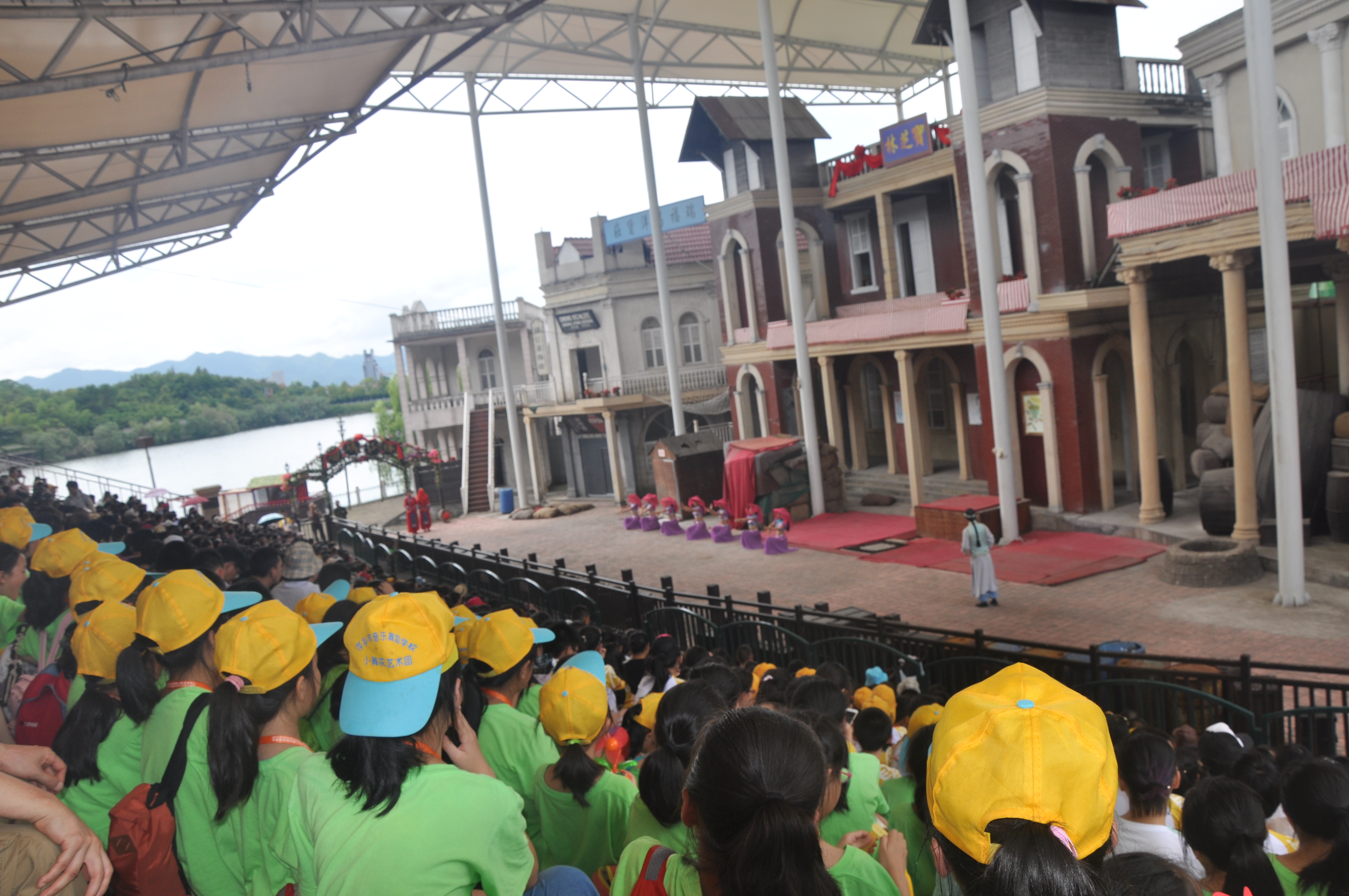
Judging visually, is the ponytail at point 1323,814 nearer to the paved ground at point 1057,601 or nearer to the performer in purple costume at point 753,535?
the paved ground at point 1057,601

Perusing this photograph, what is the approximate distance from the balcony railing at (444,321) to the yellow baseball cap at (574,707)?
36725 mm

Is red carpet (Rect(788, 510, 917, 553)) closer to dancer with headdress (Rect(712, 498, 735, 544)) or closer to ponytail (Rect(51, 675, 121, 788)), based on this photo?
dancer with headdress (Rect(712, 498, 735, 544))

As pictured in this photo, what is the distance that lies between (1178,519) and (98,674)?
16922 mm

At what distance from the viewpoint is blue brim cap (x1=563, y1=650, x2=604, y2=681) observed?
4.03 metres

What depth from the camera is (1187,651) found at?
35.4 feet

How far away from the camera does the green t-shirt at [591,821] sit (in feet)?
11.4

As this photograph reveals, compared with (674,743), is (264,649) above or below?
above

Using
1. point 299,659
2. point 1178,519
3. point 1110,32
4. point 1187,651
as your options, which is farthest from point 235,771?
point 1110,32

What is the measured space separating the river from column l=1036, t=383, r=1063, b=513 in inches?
1160

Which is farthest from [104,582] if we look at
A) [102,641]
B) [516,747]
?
[516,747]

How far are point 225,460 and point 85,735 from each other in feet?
194

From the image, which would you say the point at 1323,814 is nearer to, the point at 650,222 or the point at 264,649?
the point at 264,649

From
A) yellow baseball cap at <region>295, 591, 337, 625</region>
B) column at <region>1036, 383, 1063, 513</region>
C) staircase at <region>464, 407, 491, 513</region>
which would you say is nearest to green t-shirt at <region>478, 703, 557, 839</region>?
yellow baseball cap at <region>295, 591, 337, 625</region>

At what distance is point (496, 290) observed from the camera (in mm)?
31000
